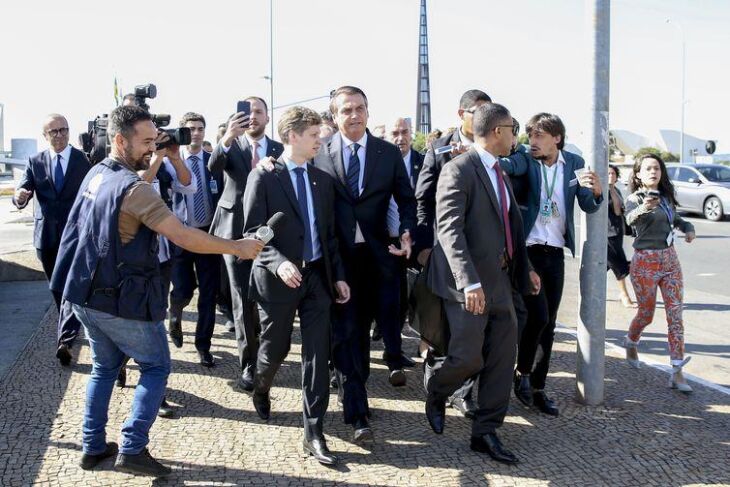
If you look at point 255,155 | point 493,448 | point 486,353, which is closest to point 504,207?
point 486,353

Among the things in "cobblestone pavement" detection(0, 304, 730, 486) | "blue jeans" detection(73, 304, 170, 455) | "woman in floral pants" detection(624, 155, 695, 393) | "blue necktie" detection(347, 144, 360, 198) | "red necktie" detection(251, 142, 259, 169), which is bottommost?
"cobblestone pavement" detection(0, 304, 730, 486)

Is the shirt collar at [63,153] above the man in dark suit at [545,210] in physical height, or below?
above

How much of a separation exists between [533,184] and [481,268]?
1057 mm

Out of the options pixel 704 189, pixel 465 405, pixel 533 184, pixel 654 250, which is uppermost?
pixel 704 189

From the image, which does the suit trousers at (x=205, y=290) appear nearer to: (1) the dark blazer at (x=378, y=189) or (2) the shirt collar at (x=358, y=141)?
(1) the dark blazer at (x=378, y=189)

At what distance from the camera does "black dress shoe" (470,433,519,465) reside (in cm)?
433

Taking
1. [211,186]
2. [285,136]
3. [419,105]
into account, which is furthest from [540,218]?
[419,105]

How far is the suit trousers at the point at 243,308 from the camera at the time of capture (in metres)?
5.50

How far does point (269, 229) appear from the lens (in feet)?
13.2

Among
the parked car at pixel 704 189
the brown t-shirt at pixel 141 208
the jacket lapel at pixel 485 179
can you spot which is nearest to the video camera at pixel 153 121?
the brown t-shirt at pixel 141 208

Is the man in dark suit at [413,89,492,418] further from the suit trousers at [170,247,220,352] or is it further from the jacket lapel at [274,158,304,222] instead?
the suit trousers at [170,247,220,352]

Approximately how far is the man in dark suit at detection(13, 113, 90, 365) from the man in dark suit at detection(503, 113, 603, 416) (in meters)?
3.87

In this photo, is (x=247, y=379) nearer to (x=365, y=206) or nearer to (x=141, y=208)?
(x=365, y=206)

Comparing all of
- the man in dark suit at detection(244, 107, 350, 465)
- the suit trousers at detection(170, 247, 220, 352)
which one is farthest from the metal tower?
the man in dark suit at detection(244, 107, 350, 465)
